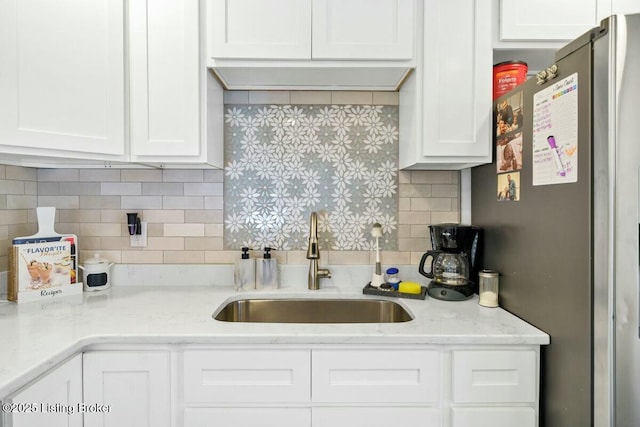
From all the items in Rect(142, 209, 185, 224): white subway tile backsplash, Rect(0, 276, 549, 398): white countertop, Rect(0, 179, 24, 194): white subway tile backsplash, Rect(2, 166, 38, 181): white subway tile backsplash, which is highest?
Rect(2, 166, 38, 181): white subway tile backsplash

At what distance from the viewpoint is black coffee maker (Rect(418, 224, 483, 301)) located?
5.25ft

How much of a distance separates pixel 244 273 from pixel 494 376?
107 centimetres

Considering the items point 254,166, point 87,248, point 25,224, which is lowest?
point 87,248

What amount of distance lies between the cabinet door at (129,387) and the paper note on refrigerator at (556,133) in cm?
133

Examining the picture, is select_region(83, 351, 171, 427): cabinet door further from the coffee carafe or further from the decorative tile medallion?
the coffee carafe

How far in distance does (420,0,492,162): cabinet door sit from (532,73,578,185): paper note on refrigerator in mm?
256

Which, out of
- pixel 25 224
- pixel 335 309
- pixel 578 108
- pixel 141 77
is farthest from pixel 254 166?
pixel 578 108

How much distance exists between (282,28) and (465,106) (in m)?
0.77

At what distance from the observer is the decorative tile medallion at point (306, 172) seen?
1.85 meters

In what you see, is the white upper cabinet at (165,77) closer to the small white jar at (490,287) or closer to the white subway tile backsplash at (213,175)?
the white subway tile backsplash at (213,175)

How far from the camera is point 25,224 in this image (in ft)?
5.72

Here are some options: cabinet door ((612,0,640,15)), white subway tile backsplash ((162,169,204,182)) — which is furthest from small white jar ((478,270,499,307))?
white subway tile backsplash ((162,169,204,182))

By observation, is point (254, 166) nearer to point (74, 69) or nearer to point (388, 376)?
point (74, 69)

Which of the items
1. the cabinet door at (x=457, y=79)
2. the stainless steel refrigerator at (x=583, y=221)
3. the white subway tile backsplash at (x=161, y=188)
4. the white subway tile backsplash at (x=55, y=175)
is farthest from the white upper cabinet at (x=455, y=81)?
the white subway tile backsplash at (x=55, y=175)
